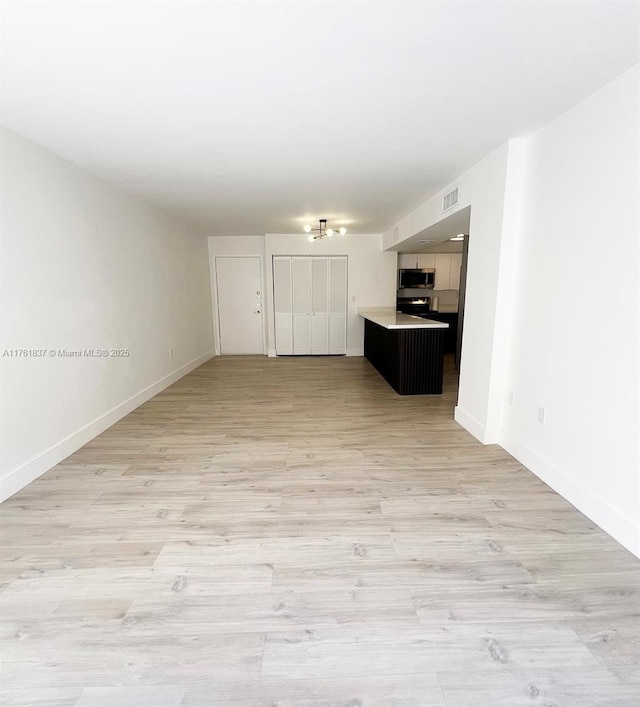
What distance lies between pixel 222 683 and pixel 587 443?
2221 millimetres

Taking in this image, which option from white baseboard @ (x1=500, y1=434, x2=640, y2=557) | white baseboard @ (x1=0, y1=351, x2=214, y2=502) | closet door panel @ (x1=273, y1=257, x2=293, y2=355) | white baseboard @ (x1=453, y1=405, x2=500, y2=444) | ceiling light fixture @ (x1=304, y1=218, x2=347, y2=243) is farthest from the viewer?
closet door panel @ (x1=273, y1=257, x2=293, y2=355)

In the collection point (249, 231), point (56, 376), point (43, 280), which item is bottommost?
point (56, 376)

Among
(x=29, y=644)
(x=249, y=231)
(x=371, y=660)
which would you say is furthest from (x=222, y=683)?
(x=249, y=231)

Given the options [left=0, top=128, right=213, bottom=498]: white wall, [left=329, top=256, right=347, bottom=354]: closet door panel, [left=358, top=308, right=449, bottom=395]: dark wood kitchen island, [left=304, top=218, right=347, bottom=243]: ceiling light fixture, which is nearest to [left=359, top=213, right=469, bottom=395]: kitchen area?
[left=358, top=308, right=449, bottom=395]: dark wood kitchen island

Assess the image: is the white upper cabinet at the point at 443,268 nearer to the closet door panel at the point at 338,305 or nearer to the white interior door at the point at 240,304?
the closet door panel at the point at 338,305

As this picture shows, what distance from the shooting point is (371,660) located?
1.24 meters

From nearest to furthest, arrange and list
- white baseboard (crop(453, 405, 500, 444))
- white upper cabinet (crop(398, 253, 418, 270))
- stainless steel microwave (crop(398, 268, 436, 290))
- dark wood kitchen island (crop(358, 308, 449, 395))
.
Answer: white baseboard (crop(453, 405, 500, 444))
dark wood kitchen island (crop(358, 308, 449, 395))
stainless steel microwave (crop(398, 268, 436, 290))
white upper cabinet (crop(398, 253, 418, 270))

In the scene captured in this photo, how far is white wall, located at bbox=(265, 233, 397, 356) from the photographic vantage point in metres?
6.59

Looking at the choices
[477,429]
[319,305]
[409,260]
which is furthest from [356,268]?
[477,429]

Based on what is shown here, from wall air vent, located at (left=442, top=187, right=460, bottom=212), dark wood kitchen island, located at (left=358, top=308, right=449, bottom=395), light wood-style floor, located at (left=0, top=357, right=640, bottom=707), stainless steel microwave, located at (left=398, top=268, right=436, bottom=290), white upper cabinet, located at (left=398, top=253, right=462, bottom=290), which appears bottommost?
light wood-style floor, located at (left=0, top=357, right=640, bottom=707)

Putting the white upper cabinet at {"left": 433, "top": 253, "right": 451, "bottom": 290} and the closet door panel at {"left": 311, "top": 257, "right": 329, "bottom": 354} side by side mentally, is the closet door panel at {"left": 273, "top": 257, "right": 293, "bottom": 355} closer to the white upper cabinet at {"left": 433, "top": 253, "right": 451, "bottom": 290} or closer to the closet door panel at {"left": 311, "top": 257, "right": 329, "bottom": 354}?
the closet door panel at {"left": 311, "top": 257, "right": 329, "bottom": 354}

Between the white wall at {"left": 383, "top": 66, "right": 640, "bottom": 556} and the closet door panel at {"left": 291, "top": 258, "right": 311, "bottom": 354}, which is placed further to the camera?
the closet door panel at {"left": 291, "top": 258, "right": 311, "bottom": 354}

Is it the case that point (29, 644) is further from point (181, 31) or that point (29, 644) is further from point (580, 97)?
point (580, 97)

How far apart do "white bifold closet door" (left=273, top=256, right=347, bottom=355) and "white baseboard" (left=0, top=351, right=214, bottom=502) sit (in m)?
3.04
